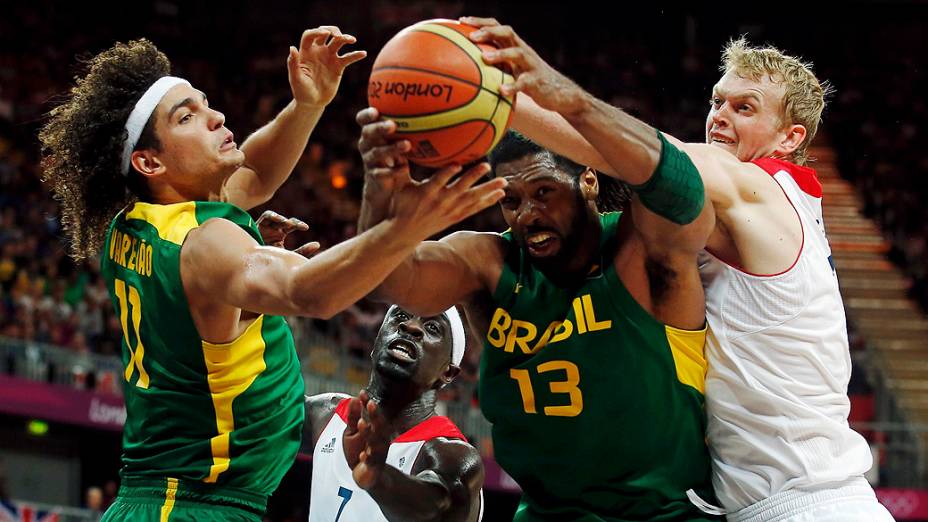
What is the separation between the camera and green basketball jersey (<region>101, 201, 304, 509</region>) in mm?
4133

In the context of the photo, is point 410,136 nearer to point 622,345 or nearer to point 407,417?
point 622,345

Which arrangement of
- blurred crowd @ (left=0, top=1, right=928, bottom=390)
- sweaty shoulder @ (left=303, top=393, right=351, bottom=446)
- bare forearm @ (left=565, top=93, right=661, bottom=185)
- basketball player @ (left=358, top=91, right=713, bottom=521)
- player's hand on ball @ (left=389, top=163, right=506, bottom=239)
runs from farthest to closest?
blurred crowd @ (left=0, top=1, right=928, bottom=390) → sweaty shoulder @ (left=303, top=393, right=351, bottom=446) → basketball player @ (left=358, top=91, right=713, bottom=521) → bare forearm @ (left=565, top=93, right=661, bottom=185) → player's hand on ball @ (left=389, top=163, right=506, bottom=239)

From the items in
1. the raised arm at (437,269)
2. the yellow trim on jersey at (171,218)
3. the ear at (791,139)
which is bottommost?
the raised arm at (437,269)

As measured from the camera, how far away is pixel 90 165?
178 inches

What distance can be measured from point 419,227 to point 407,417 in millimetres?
2477

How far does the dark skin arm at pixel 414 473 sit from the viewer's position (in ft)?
13.1

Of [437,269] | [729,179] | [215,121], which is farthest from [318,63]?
[729,179]

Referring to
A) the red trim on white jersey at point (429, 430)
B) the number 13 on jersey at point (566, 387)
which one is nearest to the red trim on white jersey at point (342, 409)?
the red trim on white jersey at point (429, 430)

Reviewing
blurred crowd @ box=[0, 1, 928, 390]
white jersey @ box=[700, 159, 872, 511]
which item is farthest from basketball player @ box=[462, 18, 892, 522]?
blurred crowd @ box=[0, 1, 928, 390]

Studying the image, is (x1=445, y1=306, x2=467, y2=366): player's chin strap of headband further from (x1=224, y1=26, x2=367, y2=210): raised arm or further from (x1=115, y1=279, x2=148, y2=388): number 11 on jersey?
(x1=115, y1=279, x2=148, y2=388): number 11 on jersey

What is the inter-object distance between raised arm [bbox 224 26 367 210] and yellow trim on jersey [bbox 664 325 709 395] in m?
1.75

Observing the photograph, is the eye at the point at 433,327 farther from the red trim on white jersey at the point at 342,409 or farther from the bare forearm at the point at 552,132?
the bare forearm at the point at 552,132

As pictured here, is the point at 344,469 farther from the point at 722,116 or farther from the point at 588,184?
the point at 722,116

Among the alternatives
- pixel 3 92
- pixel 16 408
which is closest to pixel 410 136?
pixel 16 408
